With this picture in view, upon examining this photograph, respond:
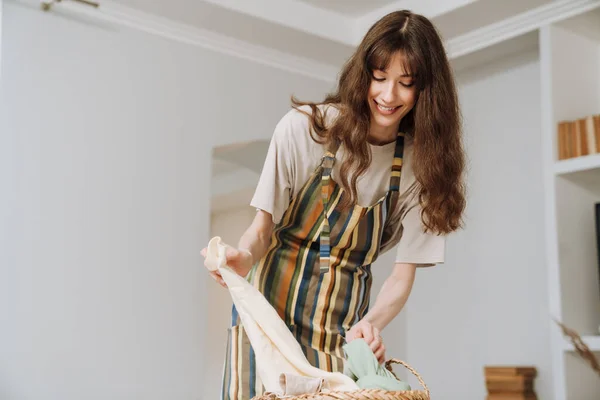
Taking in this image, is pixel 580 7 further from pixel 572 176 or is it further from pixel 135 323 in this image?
pixel 135 323

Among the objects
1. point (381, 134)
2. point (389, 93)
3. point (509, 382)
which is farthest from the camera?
point (509, 382)

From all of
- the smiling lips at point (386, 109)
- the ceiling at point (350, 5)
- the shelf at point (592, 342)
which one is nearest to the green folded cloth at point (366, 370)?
the smiling lips at point (386, 109)

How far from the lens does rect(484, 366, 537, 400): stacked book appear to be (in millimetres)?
3459

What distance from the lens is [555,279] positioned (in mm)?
3188

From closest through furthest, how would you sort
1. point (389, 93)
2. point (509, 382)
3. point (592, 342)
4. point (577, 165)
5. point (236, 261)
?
point (236, 261) → point (389, 93) → point (592, 342) → point (577, 165) → point (509, 382)

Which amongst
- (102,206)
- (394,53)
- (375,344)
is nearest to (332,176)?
(394,53)

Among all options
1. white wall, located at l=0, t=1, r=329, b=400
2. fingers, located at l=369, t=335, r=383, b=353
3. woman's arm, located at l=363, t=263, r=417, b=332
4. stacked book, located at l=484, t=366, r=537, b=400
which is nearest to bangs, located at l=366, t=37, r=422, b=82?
woman's arm, located at l=363, t=263, r=417, b=332

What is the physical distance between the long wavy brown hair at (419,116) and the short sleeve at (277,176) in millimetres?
71

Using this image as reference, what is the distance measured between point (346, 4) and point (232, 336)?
2649 millimetres

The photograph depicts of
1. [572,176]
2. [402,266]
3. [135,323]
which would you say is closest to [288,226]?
[402,266]

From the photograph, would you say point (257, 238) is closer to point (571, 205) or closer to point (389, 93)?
point (389, 93)

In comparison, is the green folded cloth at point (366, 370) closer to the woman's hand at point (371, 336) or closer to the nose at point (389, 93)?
the woman's hand at point (371, 336)

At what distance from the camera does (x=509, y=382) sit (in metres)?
3.48

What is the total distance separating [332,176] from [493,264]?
2.44 meters
